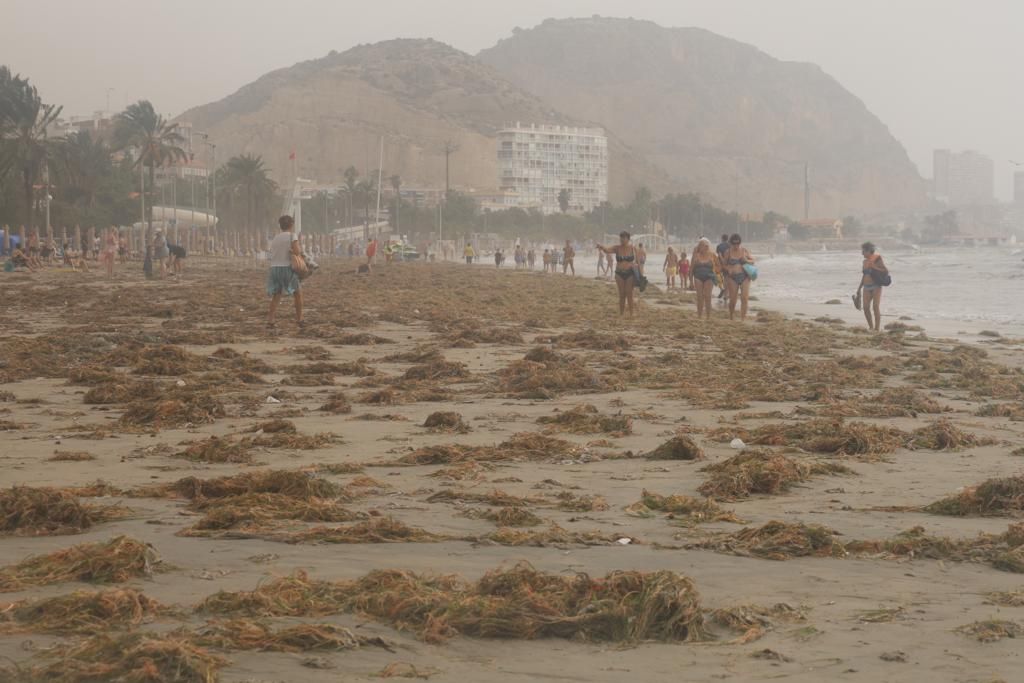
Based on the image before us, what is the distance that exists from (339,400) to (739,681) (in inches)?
292

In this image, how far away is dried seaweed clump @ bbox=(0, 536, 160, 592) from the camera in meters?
4.80

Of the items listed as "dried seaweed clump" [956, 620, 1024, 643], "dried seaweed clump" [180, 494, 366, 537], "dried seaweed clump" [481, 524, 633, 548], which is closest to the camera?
"dried seaweed clump" [956, 620, 1024, 643]

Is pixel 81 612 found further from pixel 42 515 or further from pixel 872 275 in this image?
pixel 872 275

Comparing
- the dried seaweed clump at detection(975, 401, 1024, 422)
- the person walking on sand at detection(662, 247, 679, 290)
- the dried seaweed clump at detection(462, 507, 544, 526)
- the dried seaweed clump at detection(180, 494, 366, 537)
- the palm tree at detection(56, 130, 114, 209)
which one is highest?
the palm tree at detection(56, 130, 114, 209)

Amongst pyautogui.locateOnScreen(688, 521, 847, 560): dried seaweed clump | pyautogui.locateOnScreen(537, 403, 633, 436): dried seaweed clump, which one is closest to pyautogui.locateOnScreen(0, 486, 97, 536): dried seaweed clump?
pyautogui.locateOnScreen(688, 521, 847, 560): dried seaweed clump

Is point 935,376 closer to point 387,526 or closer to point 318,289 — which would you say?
point 387,526

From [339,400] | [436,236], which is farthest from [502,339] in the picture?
[436,236]

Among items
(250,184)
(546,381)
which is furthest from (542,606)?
(250,184)

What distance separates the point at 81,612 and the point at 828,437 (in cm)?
581

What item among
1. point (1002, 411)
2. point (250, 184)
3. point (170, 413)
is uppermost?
point (250, 184)

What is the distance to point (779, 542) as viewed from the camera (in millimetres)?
5672

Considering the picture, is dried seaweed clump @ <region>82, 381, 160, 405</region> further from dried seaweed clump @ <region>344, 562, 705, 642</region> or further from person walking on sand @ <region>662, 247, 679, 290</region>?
person walking on sand @ <region>662, 247, 679, 290</region>

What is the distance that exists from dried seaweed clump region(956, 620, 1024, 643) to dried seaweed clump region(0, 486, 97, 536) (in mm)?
3785

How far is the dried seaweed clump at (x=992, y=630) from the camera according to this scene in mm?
4320
